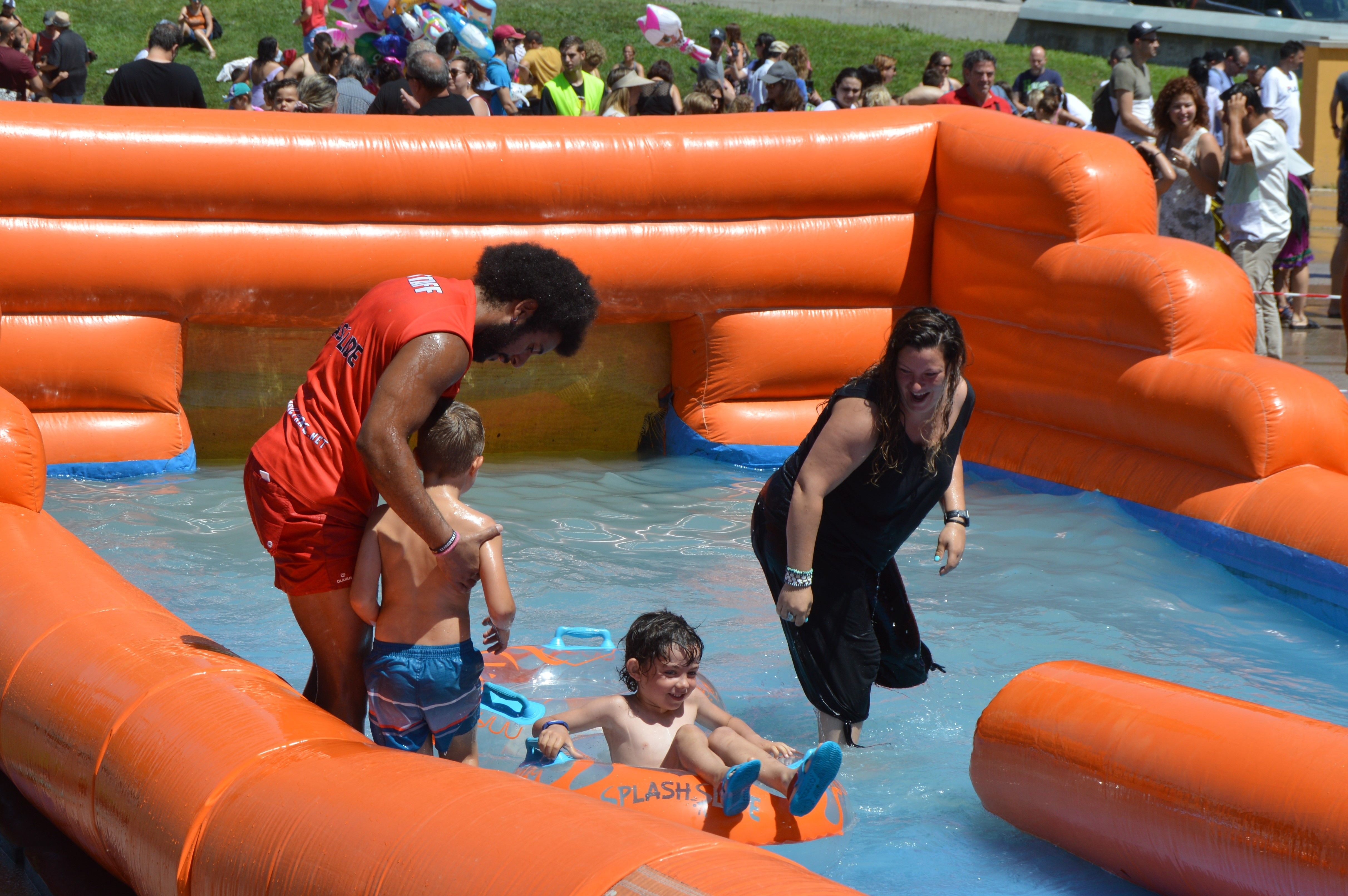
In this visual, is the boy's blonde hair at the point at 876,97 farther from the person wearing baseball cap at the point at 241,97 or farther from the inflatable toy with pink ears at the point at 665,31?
the person wearing baseball cap at the point at 241,97

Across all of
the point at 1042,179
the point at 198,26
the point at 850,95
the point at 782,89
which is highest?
the point at 198,26

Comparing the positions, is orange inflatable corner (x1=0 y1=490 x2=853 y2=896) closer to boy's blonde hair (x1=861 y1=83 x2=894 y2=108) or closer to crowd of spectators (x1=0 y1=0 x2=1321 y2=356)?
crowd of spectators (x1=0 y1=0 x2=1321 y2=356)

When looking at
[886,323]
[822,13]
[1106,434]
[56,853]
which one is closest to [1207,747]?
[56,853]

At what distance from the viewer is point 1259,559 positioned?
195 inches

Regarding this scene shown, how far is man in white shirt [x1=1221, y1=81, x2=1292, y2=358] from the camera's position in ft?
27.0

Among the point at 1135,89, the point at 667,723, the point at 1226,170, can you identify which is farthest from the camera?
the point at 1135,89

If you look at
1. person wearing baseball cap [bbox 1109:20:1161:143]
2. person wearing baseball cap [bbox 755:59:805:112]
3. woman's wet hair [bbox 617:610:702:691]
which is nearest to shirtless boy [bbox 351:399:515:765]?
woman's wet hair [bbox 617:610:702:691]

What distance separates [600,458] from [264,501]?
156 inches

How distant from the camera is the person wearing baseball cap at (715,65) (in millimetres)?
12125

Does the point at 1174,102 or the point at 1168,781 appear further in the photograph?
the point at 1174,102

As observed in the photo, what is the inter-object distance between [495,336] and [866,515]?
3.75ft

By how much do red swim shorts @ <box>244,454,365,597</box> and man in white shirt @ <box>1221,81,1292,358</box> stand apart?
6.79 meters

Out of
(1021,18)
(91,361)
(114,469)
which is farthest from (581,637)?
(1021,18)

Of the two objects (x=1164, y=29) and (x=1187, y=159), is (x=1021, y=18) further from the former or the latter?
(x=1187, y=159)
